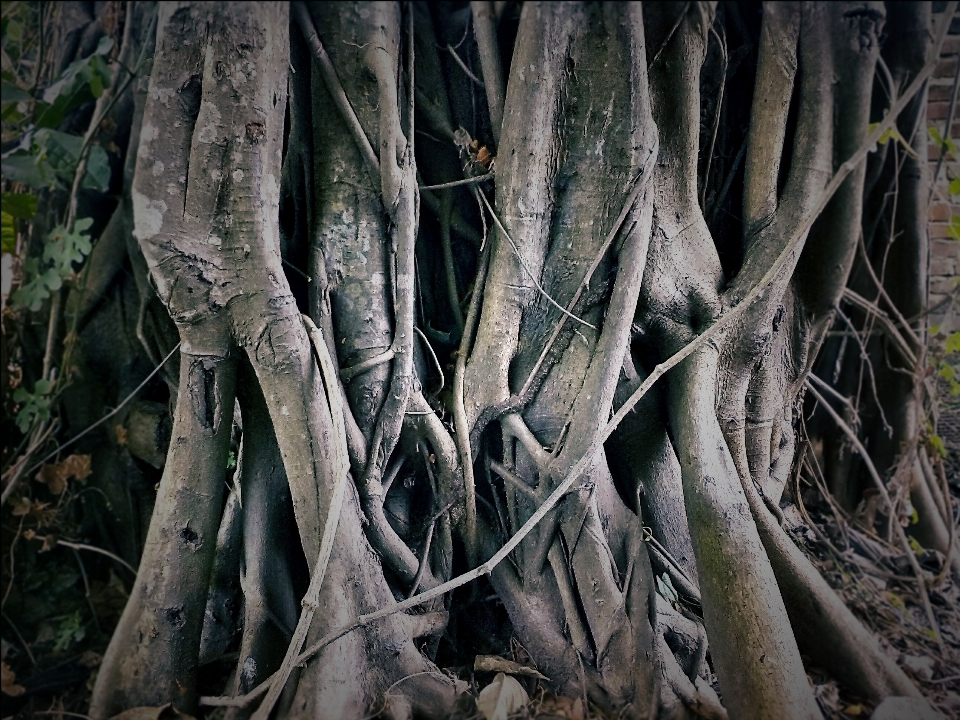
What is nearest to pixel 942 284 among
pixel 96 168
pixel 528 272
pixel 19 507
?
pixel 528 272

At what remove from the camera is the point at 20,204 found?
4.11 feet

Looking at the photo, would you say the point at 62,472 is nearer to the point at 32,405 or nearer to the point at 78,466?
the point at 78,466

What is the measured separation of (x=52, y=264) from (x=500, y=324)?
0.95 meters

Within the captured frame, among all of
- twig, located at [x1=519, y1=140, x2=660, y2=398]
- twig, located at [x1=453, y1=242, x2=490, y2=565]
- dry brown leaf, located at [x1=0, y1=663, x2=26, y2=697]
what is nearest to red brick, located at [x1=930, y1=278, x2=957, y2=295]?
twig, located at [x1=519, y1=140, x2=660, y2=398]

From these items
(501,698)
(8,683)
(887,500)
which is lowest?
(501,698)

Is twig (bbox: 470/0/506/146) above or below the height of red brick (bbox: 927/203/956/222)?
above

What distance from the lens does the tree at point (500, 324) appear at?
1284 mm

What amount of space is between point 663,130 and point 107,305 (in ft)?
4.46

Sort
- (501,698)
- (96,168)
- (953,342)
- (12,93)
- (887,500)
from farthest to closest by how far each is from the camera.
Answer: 1. (887,500)
2. (953,342)
3. (501,698)
4. (96,168)
5. (12,93)

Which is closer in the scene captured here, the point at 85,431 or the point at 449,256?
the point at 85,431

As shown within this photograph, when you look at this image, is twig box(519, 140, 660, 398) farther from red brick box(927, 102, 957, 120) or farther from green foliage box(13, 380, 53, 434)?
green foliage box(13, 380, 53, 434)

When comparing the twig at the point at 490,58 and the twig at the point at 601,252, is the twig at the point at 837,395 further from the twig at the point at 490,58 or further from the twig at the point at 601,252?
the twig at the point at 490,58

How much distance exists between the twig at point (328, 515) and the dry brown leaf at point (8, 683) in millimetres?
490

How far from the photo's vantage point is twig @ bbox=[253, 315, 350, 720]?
4.18ft
